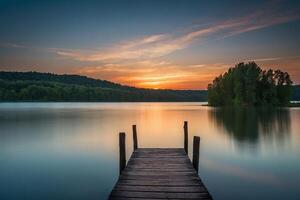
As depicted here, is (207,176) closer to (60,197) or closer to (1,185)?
(60,197)

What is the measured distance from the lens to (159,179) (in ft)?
34.3

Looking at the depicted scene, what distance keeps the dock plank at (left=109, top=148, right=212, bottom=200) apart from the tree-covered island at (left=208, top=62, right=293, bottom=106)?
84.2 metres

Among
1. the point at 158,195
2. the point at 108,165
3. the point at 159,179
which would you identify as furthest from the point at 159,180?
the point at 108,165

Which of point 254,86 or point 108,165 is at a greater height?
point 254,86

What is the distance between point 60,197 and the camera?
11969 mm

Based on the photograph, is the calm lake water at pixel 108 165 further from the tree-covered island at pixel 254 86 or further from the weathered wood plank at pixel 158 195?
the tree-covered island at pixel 254 86

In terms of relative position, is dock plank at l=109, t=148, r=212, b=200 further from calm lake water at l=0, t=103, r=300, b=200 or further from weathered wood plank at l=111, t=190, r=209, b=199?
calm lake water at l=0, t=103, r=300, b=200

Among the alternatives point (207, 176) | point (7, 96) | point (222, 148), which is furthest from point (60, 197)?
point (7, 96)

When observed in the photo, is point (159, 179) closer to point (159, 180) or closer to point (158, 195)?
point (159, 180)

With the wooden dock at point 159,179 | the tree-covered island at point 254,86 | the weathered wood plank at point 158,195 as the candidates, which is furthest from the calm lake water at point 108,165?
the tree-covered island at point 254,86

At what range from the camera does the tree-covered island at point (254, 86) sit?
93500 millimetres

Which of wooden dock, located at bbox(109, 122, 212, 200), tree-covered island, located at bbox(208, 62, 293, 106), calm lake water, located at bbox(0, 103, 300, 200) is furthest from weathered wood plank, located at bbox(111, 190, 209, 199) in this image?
tree-covered island, located at bbox(208, 62, 293, 106)

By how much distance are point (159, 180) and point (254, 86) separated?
89.8m

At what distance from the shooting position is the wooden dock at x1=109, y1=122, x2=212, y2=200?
873 centimetres
